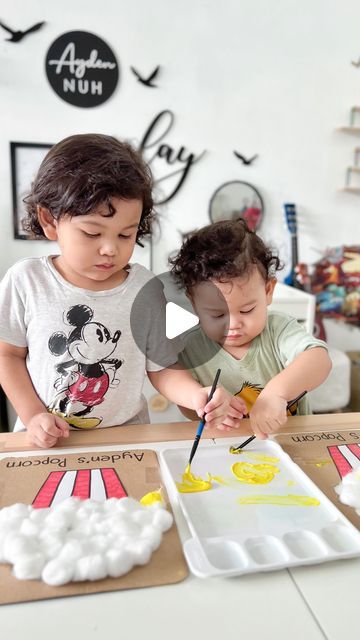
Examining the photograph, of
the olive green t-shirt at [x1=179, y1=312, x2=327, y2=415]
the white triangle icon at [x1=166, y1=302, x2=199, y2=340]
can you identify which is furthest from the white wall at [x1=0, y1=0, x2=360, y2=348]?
the white triangle icon at [x1=166, y1=302, x2=199, y2=340]

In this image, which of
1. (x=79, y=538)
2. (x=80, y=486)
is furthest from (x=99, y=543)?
(x=80, y=486)

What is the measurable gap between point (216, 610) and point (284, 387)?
0.41 metres

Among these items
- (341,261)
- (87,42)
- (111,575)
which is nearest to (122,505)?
(111,575)

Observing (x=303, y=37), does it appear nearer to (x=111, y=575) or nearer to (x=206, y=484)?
(x=206, y=484)

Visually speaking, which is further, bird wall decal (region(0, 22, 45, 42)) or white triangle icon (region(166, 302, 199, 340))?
bird wall decal (region(0, 22, 45, 42))

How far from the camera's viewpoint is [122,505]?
0.47 metres

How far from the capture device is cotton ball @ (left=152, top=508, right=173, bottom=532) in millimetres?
455

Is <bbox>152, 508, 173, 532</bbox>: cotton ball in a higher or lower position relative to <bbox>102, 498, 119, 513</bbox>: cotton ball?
lower

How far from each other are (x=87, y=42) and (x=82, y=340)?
5.49ft

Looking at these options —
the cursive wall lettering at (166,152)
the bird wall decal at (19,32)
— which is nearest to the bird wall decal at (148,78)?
the cursive wall lettering at (166,152)

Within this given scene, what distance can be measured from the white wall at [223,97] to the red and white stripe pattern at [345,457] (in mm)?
1615

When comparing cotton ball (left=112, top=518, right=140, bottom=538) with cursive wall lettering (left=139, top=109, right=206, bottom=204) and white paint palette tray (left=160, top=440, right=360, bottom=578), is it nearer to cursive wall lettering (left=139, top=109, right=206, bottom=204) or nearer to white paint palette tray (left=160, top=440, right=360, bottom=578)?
white paint palette tray (left=160, top=440, right=360, bottom=578)

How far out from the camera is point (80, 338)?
743 millimetres
